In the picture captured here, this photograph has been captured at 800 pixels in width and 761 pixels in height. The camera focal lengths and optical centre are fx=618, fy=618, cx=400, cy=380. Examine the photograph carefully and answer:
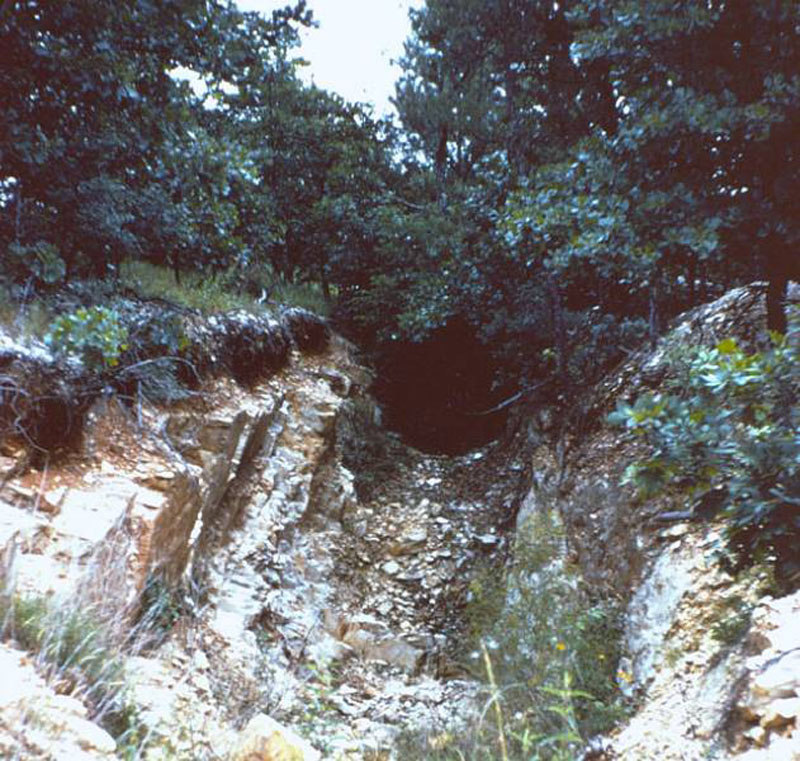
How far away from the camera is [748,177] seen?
482 centimetres

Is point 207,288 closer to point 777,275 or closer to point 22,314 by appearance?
point 22,314

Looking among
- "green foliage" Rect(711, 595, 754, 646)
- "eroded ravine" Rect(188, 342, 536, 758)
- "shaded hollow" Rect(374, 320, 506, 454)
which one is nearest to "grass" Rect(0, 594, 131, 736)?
"eroded ravine" Rect(188, 342, 536, 758)

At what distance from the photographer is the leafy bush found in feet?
9.77

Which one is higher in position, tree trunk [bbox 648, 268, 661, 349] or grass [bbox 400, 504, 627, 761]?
tree trunk [bbox 648, 268, 661, 349]

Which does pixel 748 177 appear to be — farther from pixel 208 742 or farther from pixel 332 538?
pixel 332 538

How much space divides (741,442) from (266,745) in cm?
272

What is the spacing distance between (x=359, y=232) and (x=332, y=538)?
21.0 ft

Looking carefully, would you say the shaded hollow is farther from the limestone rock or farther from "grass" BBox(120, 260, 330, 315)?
the limestone rock

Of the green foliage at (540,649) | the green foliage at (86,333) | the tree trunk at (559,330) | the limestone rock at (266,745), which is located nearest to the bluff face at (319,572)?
the limestone rock at (266,745)

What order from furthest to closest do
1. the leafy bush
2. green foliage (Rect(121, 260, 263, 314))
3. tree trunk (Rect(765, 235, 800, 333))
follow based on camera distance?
green foliage (Rect(121, 260, 263, 314)) → tree trunk (Rect(765, 235, 800, 333)) → the leafy bush

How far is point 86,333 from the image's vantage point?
4.49 metres

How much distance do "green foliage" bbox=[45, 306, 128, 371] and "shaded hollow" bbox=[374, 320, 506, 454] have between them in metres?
6.86

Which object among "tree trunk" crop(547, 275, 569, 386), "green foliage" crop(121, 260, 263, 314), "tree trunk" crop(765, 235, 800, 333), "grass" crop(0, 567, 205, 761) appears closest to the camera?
"grass" crop(0, 567, 205, 761)

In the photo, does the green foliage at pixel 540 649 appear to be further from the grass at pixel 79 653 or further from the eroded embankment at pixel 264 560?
the grass at pixel 79 653
